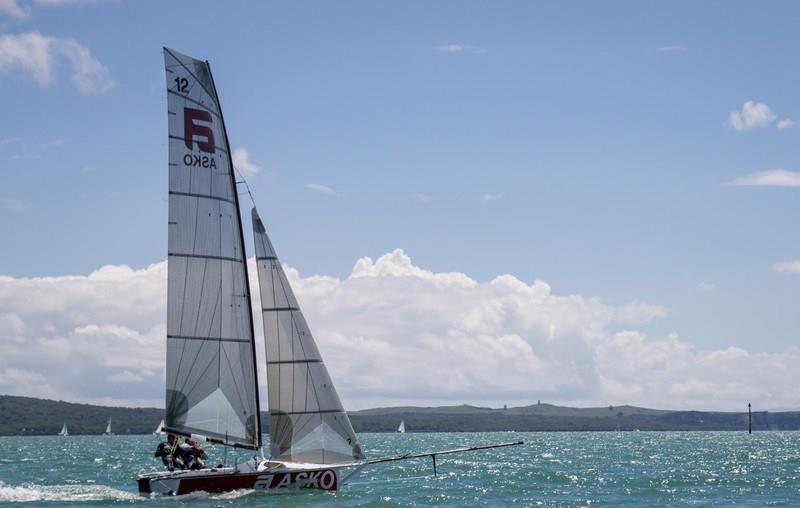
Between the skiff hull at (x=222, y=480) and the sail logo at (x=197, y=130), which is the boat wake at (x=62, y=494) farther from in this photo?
the sail logo at (x=197, y=130)

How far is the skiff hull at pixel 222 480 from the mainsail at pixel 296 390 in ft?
4.69

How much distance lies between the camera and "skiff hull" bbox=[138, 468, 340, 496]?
41656 mm

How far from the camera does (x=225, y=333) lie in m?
43.8

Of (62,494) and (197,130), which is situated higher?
(197,130)

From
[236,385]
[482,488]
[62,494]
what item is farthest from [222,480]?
[482,488]

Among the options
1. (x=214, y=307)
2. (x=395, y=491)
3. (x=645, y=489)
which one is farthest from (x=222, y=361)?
(x=645, y=489)

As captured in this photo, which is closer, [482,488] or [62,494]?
[62,494]

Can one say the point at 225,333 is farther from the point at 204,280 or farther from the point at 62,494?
the point at 62,494

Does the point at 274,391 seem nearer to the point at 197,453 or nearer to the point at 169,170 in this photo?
the point at 197,453

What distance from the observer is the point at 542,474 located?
68.9 meters

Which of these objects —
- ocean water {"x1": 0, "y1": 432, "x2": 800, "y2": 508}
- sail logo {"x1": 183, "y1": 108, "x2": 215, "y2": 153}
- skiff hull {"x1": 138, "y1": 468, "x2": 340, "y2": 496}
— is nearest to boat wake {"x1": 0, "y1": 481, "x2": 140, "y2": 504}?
ocean water {"x1": 0, "y1": 432, "x2": 800, "y2": 508}

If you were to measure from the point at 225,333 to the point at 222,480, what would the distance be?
215 inches

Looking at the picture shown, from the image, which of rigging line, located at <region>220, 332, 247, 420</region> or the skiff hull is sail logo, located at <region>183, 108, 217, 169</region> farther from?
the skiff hull

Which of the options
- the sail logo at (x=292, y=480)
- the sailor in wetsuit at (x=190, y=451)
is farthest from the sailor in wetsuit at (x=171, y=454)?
the sail logo at (x=292, y=480)
